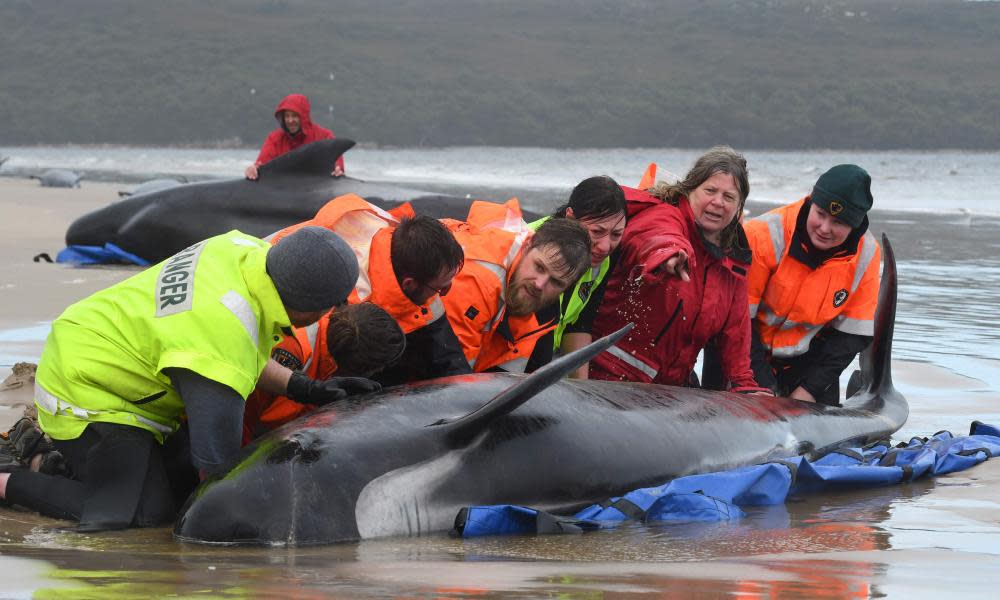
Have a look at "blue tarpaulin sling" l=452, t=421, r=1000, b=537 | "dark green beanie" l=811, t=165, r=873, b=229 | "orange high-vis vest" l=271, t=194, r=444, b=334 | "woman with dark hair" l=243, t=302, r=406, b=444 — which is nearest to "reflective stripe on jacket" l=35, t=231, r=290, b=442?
"woman with dark hair" l=243, t=302, r=406, b=444

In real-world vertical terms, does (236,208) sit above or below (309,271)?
below

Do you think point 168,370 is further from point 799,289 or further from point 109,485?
point 799,289

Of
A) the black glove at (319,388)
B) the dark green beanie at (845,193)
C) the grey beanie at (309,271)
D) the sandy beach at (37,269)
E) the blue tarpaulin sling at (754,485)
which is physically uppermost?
the dark green beanie at (845,193)

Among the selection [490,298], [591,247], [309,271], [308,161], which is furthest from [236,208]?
[309,271]

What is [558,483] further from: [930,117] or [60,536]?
[930,117]

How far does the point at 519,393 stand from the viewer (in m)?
5.43

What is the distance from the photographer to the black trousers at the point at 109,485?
533 centimetres

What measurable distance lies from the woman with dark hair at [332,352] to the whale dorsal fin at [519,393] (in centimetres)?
42

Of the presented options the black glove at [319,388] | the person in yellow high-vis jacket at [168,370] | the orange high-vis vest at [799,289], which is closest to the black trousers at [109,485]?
the person in yellow high-vis jacket at [168,370]

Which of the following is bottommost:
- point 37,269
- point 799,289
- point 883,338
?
point 37,269

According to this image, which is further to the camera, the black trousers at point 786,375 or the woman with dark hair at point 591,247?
the black trousers at point 786,375

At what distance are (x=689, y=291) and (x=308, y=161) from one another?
7255 mm

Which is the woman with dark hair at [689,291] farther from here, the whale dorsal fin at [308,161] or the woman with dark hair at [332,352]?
the whale dorsal fin at [308,161]

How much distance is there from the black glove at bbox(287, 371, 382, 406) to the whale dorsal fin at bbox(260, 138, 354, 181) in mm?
8072
